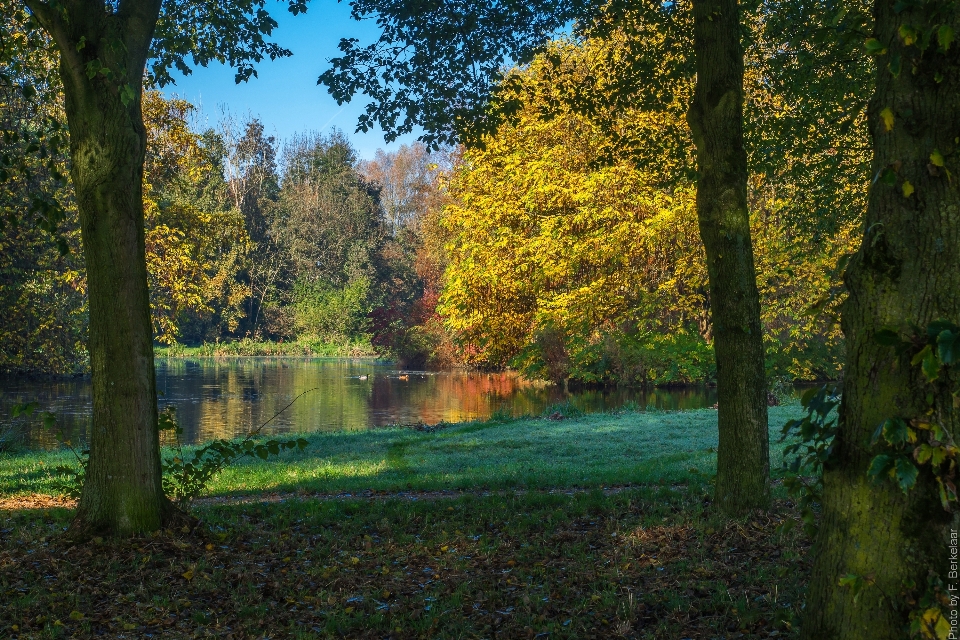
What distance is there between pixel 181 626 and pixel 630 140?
24.1 feet

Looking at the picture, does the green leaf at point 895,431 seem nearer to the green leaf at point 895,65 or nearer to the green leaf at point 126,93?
the green leaf at point 895,65

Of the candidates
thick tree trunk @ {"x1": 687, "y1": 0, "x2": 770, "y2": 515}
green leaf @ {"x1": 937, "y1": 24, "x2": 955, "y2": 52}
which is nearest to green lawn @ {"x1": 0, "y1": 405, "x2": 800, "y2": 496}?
thick tree trunk @ {"x1": 687, "y1": 0, "x2": 770, "y2": 515}

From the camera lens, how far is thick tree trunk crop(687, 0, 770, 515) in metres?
6.32

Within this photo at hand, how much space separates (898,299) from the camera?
2.81 meters

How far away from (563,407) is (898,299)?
18.6 metres

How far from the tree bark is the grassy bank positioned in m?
48.2

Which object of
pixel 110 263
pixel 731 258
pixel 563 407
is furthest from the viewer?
pixel 563 407

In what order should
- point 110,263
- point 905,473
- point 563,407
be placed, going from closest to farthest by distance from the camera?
point 905,473, point 110,263, point 563,407

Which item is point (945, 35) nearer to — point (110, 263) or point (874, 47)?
point (874, 47)

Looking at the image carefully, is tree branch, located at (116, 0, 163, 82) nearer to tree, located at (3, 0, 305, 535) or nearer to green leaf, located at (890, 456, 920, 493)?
tree, located at (3, 0, 305, 535)

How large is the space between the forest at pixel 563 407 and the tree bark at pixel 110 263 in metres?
0.02

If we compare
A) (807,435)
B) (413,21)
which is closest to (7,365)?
(413,21)

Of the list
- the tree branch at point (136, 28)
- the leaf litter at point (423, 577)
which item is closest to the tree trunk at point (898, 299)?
the leaf litter at point (423, 577)

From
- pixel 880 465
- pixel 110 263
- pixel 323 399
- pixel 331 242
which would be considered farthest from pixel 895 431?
pixel 331 242
